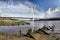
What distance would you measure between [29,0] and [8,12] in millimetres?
314

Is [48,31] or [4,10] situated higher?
[4,10]

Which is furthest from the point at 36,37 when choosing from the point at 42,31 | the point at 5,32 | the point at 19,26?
the point at 5,32

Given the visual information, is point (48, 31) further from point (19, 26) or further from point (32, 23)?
point (19, 26)

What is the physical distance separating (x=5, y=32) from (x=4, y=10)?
284 millimetres

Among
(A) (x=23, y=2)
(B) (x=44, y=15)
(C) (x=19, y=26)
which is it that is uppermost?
(A) (x=23, y=2)

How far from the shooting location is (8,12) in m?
2.09

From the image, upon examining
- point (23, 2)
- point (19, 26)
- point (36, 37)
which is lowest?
point (36, 37)

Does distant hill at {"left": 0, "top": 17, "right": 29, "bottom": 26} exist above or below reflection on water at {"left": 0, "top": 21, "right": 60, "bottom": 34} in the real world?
above

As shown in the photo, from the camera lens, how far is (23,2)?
6.90ft

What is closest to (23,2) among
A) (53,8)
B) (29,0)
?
(29,0)

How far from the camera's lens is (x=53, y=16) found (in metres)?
2.12

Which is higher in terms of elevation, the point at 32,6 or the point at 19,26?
the point at 32,6

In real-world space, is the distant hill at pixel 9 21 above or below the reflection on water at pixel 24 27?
above

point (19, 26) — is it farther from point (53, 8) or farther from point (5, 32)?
point (53, 8)
